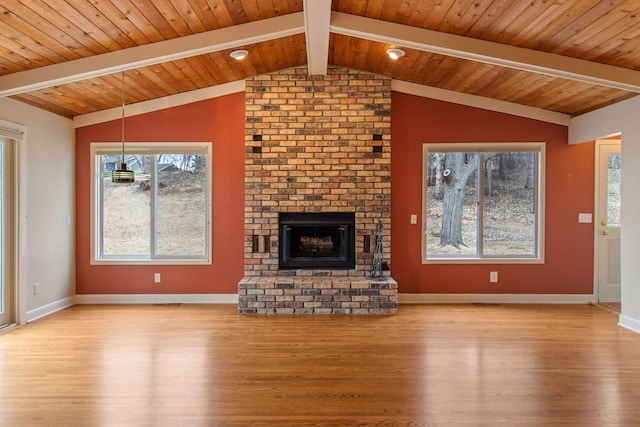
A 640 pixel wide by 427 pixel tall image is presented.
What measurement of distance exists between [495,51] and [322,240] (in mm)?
2881

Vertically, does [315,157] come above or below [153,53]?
below

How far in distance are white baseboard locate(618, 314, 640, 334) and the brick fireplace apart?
2561 mm

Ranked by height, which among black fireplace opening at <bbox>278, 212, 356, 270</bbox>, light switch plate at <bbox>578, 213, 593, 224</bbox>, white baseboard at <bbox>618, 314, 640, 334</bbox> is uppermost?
light switch plate at <bbox>578, 213, 593, 224</bbox>

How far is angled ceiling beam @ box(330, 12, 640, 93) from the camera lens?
→ 3631 millimetres

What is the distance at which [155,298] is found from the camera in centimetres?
530

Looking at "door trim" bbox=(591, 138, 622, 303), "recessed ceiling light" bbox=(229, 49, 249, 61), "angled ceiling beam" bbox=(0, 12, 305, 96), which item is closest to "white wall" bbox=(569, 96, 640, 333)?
"door trim" bbox=(591, 138, 622, 303)

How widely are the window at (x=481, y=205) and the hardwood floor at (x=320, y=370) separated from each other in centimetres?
104

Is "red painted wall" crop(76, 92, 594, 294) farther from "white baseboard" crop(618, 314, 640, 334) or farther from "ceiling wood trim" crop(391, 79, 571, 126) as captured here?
"white baseboard" crop(618, 314, 640, 334)

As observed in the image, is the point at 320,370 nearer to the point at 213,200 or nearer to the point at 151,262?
the point at 213,200

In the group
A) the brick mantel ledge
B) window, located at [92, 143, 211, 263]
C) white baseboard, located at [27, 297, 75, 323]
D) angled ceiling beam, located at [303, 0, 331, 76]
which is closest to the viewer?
angled ceiling beam, located at [303, 0, 331, 76]

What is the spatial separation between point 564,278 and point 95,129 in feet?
21.3

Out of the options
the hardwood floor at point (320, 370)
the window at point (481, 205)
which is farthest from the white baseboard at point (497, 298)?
the hardwood floor at point (320, 370)

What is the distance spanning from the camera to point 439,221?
541cm

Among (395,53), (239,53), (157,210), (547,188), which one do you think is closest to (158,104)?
(157,210)
